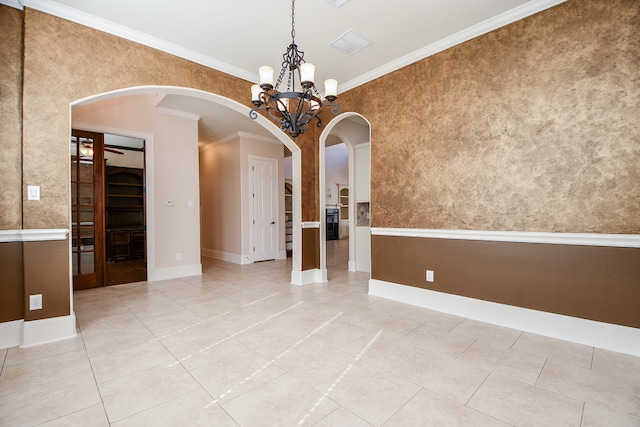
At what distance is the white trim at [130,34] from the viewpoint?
2428mm

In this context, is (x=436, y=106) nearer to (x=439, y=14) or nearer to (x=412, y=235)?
(x=439, y=14)

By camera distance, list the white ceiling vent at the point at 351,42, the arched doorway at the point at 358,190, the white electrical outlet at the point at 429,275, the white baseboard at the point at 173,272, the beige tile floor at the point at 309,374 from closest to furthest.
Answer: the beige tile floor at the point at 309,374 < the white ceiling vent at the point at 351,42 < the white electrical outlet at the point at 429,275 < the white baseboard at the point at 173,272 < the arched doorway at the point at 358,190

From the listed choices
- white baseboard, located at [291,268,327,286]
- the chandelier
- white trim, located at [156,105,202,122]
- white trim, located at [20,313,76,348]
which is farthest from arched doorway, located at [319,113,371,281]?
white trim, located at [20,313,76,348]

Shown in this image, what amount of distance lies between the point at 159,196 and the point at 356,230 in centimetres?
358

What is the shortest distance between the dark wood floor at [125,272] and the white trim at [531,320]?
4316 mm

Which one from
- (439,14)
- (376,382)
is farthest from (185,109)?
(376,382)

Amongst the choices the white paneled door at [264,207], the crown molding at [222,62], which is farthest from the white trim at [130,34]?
the white paneled door at [264,207]

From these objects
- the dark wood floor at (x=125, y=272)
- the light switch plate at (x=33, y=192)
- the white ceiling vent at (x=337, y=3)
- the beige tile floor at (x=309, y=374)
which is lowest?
the beige tile floor at (x=309, y=374)

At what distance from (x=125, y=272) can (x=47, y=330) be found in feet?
10.3

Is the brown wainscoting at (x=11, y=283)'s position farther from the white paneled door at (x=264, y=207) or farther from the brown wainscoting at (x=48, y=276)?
the white paneled door at (x=264, y=207)

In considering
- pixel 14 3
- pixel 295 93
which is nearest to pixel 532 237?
pixel 295 93

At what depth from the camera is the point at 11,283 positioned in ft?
7.88

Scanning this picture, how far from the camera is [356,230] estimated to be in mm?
5383

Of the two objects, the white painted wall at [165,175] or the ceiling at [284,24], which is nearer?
the ceiling at [284,24]
